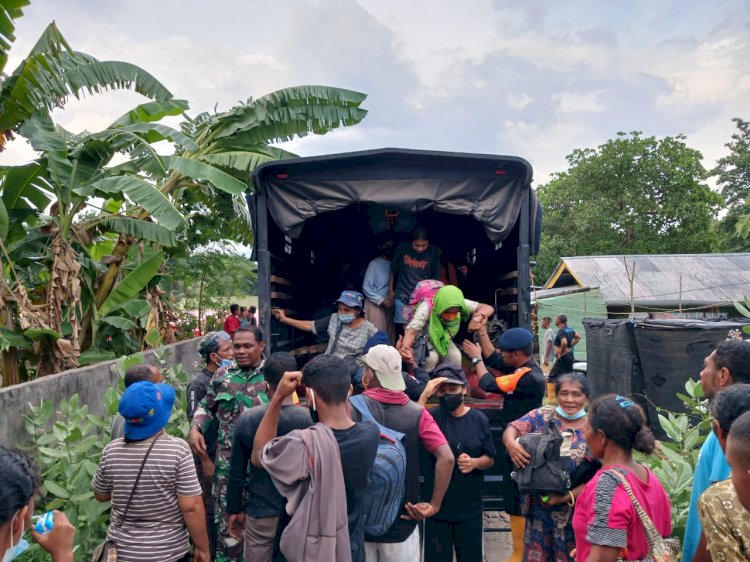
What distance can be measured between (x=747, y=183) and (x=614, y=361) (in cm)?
2678

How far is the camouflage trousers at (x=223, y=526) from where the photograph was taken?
3.13 m

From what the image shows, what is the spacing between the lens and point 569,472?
2994 mm

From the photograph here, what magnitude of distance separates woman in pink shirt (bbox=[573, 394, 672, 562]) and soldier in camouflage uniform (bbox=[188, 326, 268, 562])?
191cm

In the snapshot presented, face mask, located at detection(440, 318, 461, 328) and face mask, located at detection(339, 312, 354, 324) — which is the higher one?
face mask, located at detection(339, 312, 354, 324)

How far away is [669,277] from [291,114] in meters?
16.5

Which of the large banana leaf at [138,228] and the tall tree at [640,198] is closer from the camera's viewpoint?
the large banana leaf at [138,228]

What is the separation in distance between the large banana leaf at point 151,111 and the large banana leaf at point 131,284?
7.03ft

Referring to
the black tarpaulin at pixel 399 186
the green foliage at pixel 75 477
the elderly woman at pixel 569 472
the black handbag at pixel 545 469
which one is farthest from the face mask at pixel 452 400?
the green foliage at pixel 75 477

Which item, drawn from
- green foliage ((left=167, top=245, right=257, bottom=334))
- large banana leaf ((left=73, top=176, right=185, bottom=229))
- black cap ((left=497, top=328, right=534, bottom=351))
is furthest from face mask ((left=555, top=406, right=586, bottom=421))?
green foliage ((left=167, top=245, right=257, bottom=334))

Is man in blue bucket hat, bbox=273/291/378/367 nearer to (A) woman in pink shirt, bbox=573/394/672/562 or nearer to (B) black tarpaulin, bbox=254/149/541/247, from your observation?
(B) black tarpaulin, bbox=254/149/541/247

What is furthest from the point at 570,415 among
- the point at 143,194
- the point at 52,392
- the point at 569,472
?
the point at 143,194

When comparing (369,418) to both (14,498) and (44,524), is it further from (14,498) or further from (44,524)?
(14,498)

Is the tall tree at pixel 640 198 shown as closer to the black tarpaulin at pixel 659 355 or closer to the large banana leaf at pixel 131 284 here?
the black tarpaulin at pixel 659 355

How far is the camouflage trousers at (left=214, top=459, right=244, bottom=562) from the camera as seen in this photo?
10.3 ft
